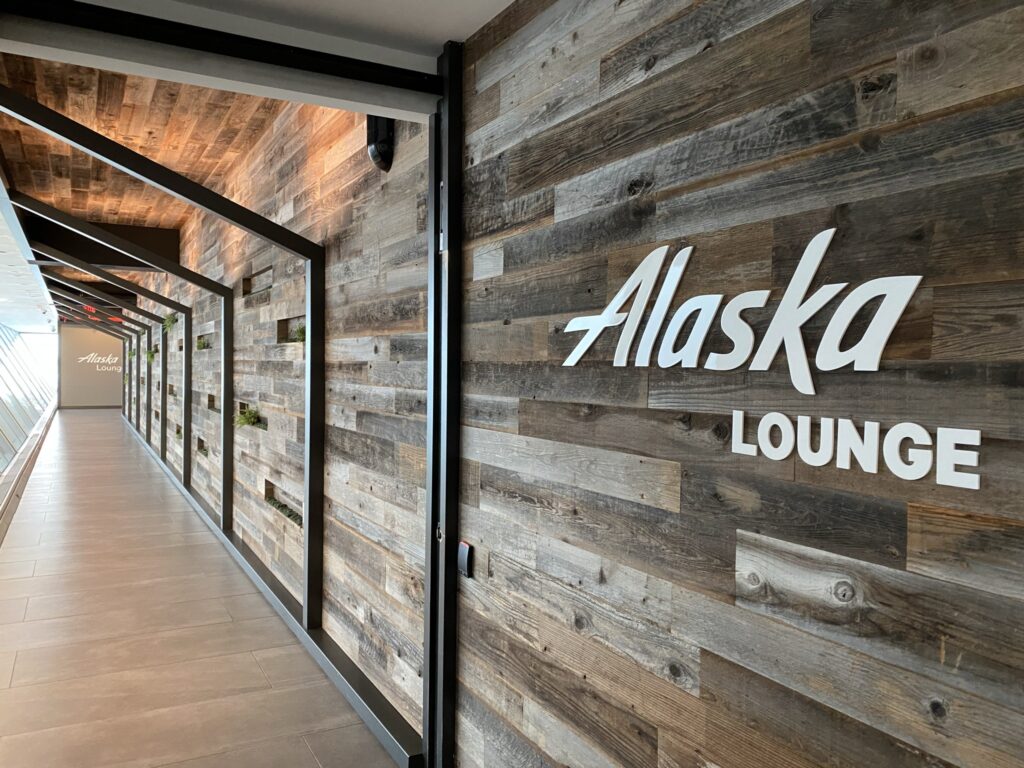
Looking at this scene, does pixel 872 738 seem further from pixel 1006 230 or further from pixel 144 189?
pixel 144 189

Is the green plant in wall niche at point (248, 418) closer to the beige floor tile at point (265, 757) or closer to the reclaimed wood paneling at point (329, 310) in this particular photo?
the reclaimed wood paneling at point (329, 310)

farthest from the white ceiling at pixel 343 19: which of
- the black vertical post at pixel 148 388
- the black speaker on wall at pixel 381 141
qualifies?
the black vertical post at pixel 148 388

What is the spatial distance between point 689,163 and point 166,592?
4.92 metres

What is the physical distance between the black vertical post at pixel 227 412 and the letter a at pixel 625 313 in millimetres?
5185

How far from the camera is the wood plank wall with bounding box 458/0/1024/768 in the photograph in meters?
1.08

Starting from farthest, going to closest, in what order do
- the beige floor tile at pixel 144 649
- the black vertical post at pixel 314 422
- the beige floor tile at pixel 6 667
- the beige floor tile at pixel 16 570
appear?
the beige floor tile at pixel 16 570
the black vertical post at pixel 314 422
the beige floor tile at pixel 144 649
the beige floor tile at pixel 6 667

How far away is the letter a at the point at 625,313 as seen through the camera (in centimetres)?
170

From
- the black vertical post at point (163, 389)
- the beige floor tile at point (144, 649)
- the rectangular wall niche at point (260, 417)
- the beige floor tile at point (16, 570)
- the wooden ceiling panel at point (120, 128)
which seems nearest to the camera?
the beige floor tile at point (144, 649)

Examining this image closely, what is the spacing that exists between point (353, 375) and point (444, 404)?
124 cm

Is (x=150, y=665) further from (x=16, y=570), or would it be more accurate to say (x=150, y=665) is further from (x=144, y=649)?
(x=16, y=570)

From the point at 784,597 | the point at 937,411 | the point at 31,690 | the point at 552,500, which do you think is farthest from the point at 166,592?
the point at 937,411

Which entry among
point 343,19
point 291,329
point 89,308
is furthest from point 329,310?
point 89,308

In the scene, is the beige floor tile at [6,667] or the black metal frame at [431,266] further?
the beige floor tile at [6,667]

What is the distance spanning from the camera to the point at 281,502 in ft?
16.8
